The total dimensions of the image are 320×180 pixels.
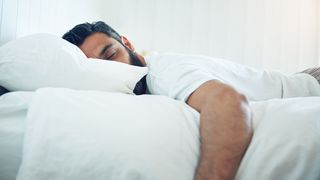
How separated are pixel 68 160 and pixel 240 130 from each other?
1.16 feet

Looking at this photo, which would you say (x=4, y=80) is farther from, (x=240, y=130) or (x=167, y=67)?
(x=240, y=130)

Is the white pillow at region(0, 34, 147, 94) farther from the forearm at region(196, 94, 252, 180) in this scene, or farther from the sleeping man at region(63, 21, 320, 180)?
the forearm at region(196, 94, 252, 180)

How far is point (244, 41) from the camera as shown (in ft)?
7.08

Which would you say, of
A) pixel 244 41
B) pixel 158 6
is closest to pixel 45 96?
pixel 158 6

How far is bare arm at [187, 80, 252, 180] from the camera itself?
657 mm

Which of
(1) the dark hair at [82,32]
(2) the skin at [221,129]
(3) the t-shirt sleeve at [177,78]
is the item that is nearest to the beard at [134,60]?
(1) the dark hair at [82,32]

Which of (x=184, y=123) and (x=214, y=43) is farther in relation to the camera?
(x=214, y=43)

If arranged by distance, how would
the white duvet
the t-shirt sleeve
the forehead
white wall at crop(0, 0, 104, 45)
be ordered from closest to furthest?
the white duvet → the t-shirt sleeve → white wall at crop(0, 0, 104, 45) → the forehead

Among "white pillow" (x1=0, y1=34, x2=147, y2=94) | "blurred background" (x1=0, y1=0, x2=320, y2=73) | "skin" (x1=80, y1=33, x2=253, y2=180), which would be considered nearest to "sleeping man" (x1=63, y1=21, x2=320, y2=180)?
"skin" (x1=80, y1=33, x2=253, y2=180)

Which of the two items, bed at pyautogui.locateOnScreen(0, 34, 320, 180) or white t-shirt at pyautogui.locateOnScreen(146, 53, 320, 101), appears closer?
bed at pyautogui.locateOnScreen(0, 34, 320, 180)

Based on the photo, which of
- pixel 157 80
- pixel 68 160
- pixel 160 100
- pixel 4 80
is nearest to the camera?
pixel 68 160

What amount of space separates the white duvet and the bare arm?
18 mm

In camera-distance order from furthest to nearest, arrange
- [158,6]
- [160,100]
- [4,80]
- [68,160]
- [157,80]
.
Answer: [158,6] → [157,80] → [4,80] → [160,100] → [68,160]

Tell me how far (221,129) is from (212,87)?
0.15 meters
